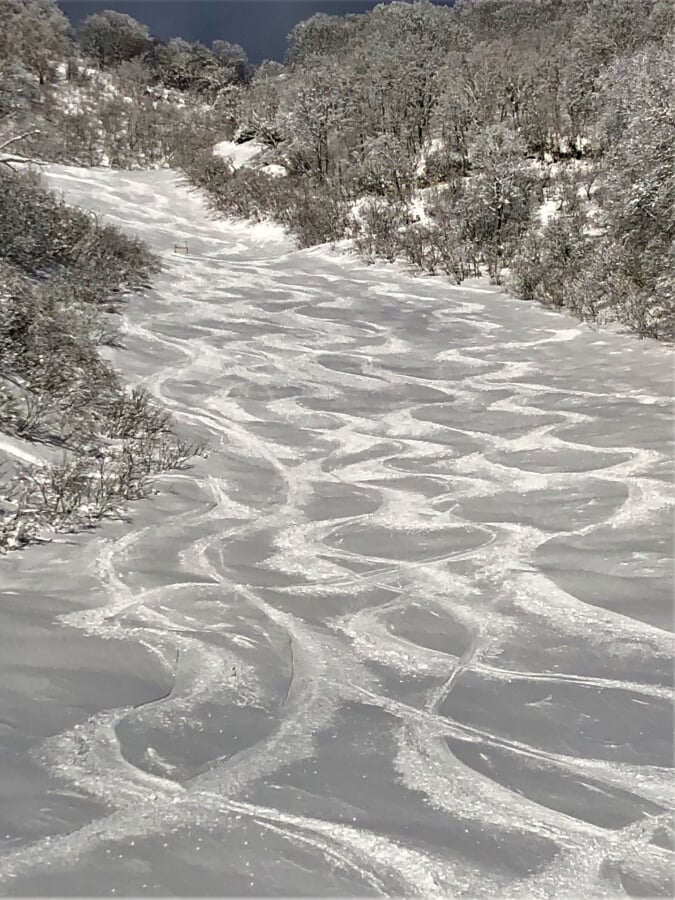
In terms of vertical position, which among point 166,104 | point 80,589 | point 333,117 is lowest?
point 80,589

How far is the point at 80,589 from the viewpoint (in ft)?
9.80

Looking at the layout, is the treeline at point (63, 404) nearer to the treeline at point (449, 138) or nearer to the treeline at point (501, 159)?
the treeline at point (449, 138)

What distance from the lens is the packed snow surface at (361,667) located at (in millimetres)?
1615

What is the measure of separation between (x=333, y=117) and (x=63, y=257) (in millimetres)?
10906

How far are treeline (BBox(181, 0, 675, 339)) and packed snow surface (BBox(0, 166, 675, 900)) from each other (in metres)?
4.10

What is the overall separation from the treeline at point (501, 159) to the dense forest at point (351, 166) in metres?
0.05

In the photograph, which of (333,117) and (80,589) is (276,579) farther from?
(333,117)

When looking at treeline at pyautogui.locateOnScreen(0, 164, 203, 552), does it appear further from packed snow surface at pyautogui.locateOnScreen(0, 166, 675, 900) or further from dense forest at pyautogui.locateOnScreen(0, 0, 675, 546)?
packed snow surface at pyautogui.locateOnScreen(0, 166, 675, 900)

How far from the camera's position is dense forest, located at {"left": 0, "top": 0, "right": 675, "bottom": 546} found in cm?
547

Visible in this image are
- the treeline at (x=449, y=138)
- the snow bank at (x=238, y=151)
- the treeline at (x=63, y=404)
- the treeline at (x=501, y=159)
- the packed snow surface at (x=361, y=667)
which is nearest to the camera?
the packed snow surface at (x=361, y=667)

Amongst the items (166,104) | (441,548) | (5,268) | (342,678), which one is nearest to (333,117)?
(166,104)

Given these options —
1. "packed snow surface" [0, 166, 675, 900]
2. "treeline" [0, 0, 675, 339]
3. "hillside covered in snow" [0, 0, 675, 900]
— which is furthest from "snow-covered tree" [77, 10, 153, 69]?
"packed snow surface" [0, 166, 675, 900]

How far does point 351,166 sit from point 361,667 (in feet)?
54.2

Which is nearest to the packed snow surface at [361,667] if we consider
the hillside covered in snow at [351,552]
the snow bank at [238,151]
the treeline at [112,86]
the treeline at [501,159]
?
the hillside covered in snow at [351,552]
